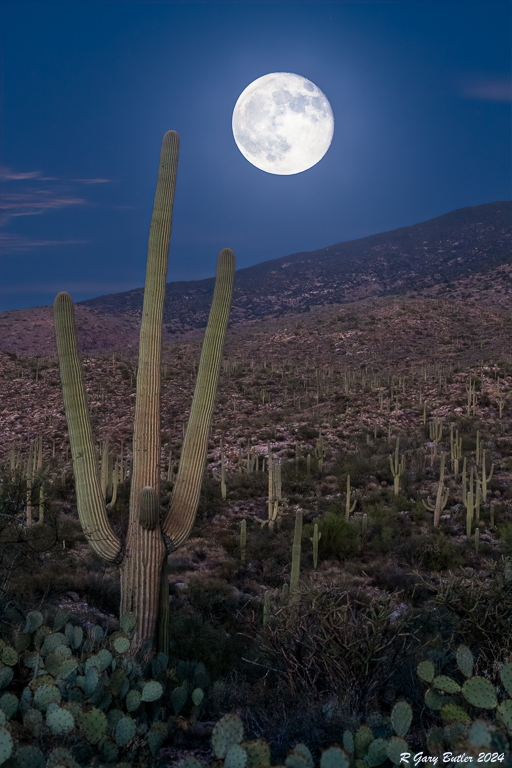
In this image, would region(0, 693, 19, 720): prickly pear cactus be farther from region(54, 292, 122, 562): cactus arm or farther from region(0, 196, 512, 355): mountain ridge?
region(0, 196, 512, 355): mountain ridge

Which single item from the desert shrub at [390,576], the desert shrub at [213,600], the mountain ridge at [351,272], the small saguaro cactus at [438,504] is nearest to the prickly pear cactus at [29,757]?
the desert shrub at [213,600]

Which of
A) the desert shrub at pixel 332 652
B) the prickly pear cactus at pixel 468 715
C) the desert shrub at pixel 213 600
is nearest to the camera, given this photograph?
the prickly pear cactus at pixel 468 715

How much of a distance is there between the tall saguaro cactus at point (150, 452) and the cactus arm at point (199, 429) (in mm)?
11

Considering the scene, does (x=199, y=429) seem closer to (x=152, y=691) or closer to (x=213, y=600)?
(x=152, y=691)

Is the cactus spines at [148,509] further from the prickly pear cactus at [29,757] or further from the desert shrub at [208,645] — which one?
the prickly pear cactus at [29,757]

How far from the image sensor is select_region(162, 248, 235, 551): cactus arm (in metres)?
5.83

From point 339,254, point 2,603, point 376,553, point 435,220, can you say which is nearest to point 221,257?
point 2,603

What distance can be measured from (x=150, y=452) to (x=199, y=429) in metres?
0.65

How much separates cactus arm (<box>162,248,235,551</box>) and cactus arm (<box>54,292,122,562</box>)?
642 millimetres

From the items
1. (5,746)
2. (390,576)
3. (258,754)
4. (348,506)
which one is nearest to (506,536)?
(390,576)

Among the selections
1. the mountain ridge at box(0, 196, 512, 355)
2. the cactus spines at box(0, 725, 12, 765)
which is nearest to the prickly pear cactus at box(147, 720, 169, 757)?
the cactus spines at box(0, 725, 12, 765)

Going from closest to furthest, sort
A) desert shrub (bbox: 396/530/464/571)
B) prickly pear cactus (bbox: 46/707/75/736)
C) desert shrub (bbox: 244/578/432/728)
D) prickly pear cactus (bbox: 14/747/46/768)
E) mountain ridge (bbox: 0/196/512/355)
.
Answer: prickly pear cactus (bbox: 14/747/46/768) < prickly pear cactus (bbox: 46/707/75/736) < desert shrub (bbox: 244/578/432/728) < desert shrub (bbox: 396/530/464/571) < mountain ridge (bbox: 0/196/512/355)

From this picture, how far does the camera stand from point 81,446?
5.88m

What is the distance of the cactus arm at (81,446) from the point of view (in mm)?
5590
